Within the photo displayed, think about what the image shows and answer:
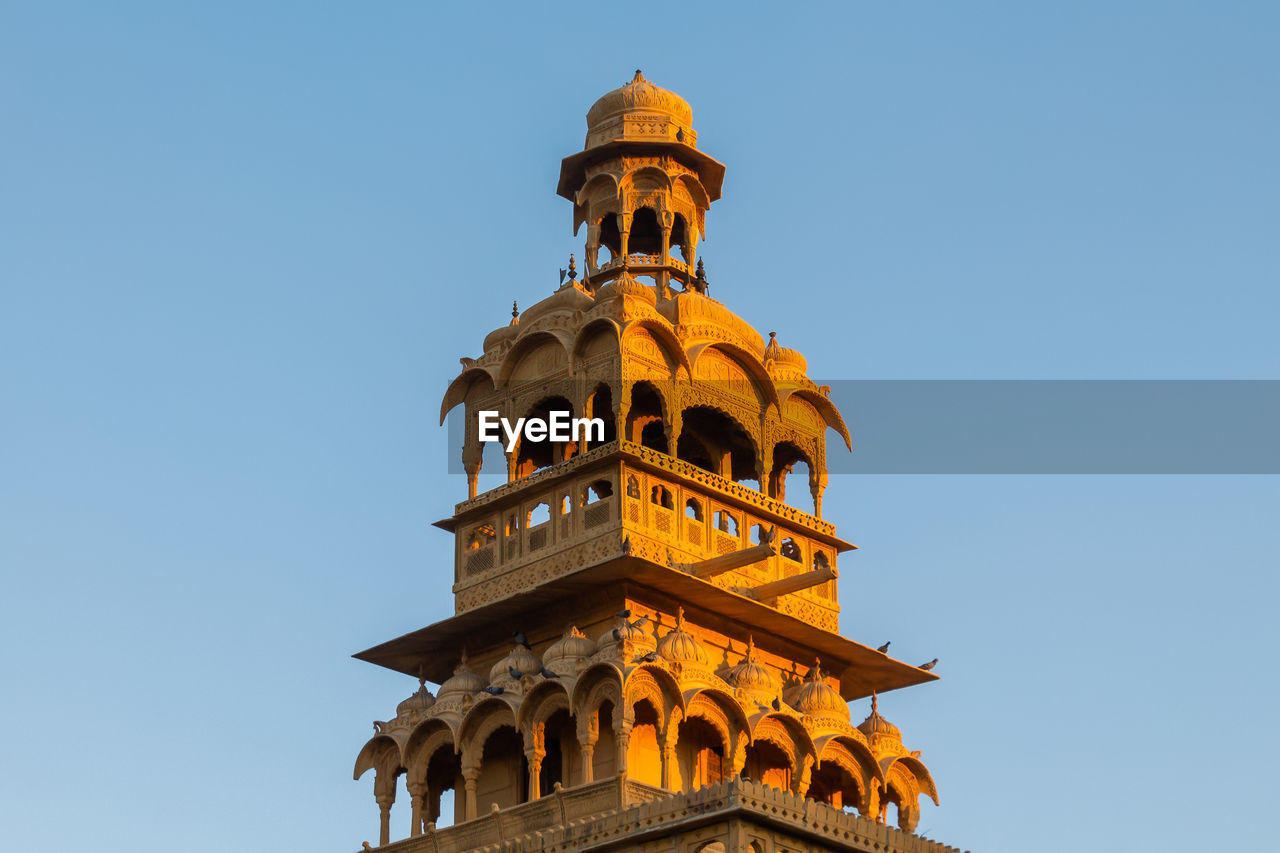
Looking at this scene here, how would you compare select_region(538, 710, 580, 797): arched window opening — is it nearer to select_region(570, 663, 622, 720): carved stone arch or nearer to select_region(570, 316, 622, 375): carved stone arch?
select_region(570, 663, 622, 720): carved stone arch

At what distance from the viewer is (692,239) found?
219 feet

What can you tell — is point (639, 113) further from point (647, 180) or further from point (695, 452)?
point (695, 452)

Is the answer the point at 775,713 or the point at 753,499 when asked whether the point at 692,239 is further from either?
the point at 775,713

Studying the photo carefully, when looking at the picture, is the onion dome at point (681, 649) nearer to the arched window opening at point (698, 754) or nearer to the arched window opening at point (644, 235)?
the arched window opening at point (698, 754)

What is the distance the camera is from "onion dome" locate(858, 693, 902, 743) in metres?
60.9

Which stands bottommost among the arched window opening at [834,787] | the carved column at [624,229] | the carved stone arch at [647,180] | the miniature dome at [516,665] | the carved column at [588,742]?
the carved column at [588,742]

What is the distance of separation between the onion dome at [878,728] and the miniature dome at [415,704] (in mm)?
9163

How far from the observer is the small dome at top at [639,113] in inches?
2616

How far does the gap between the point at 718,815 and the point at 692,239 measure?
20.1m

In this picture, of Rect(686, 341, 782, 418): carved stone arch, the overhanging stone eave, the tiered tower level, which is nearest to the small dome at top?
the tiered tower level

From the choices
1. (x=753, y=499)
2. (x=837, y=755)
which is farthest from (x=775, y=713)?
(x=753, y=499)

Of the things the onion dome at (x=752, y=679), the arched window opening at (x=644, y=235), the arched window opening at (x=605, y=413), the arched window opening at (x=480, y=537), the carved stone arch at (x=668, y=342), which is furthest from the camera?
→ the arched window opening at (x=644, y=235)

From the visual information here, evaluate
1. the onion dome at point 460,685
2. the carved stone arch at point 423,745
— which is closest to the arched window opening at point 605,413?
the onion dome at point 460,685

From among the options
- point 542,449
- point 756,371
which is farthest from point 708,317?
point 542,449
